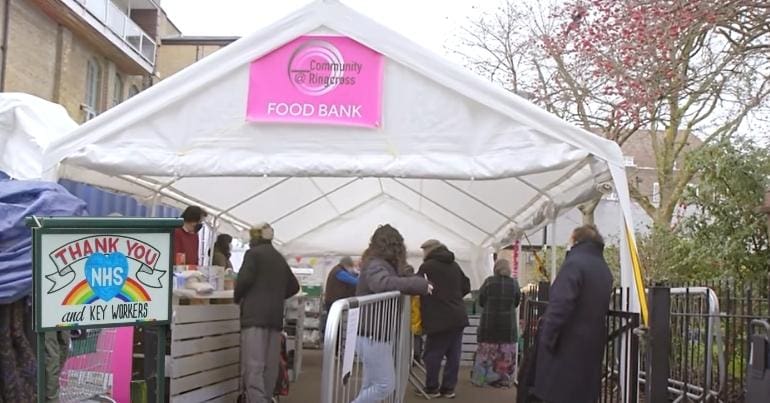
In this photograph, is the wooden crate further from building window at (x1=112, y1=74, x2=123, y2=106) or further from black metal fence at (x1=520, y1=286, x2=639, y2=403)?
building window at (x1=112, y1=74, x2=123, y2=106)

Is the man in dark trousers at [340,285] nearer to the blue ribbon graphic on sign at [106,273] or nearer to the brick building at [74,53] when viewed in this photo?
the blue ribbon graphic on sign at [106,273]

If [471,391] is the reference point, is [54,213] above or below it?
above

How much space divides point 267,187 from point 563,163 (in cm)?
599

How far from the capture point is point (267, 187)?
11.7 metres

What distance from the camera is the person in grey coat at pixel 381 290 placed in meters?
6.41

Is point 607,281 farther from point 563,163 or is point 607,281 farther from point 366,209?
point 366,209

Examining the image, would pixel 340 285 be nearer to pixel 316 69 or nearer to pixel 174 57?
pixel 316 69

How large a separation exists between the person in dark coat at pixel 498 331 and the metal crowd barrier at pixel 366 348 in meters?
2.81

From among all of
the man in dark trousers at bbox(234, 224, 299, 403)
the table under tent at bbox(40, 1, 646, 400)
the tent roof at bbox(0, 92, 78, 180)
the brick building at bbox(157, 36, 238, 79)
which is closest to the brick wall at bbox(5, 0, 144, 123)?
the brick building at bbox(157, 36, 238, 79)

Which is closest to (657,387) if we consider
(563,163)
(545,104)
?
(563,163)

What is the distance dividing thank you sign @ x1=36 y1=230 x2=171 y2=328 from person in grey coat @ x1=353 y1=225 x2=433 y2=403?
1.99 meters

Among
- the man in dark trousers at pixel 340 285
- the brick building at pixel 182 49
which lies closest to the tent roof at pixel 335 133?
the man in dark trousers at pixel 340 285

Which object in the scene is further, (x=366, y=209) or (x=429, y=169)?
(x=366, y=209)

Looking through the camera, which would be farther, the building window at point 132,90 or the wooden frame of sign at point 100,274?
the building window at point 132,90
